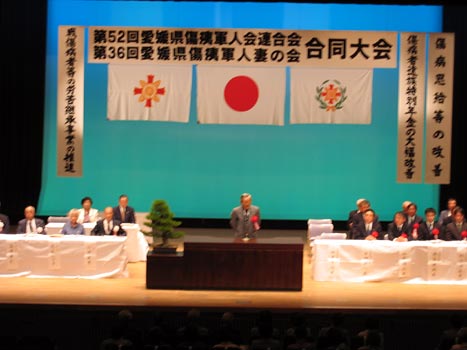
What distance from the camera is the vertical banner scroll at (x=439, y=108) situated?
11.8m

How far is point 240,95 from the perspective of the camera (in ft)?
40.1

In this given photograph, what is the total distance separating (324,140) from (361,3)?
2.48 meters

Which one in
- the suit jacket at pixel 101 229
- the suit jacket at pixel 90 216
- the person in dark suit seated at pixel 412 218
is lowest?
the suit jacket at pixel 101 229

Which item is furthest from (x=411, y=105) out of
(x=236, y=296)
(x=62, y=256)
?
(x=62, y=256)

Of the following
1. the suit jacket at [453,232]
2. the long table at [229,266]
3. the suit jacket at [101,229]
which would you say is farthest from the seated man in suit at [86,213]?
the suit jacket at [453,232]

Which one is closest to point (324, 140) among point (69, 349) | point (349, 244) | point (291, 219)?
point (291, 219)

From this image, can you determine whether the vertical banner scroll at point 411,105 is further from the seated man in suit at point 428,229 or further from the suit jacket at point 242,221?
the suit jacket at point 242,221

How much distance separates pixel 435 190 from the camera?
1409 cm

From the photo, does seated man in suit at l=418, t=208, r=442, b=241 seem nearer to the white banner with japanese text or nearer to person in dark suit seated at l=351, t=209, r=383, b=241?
person in dark suit seated at l=351, t=209, r=383, b=241

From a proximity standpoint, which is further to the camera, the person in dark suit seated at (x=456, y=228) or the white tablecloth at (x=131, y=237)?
the white tablecloth at (x=131, y=237)

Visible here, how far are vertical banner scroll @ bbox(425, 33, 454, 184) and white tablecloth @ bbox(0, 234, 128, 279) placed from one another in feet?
15.1

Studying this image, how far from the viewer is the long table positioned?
973 centimetres

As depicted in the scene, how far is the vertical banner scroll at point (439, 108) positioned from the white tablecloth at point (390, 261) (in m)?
1.59

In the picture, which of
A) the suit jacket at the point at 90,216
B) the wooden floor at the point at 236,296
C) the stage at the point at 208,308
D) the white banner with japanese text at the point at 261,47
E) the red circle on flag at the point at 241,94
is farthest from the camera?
the red circle on flag at the point at 241,94
